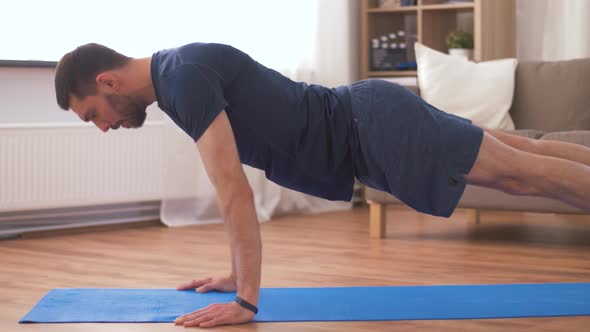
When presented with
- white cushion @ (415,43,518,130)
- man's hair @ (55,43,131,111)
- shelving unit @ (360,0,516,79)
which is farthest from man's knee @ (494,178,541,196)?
shelving unit @ (360,0,516,79)

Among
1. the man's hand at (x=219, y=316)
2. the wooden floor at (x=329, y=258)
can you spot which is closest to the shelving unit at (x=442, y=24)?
the wooden floor at (x=329, y=258)

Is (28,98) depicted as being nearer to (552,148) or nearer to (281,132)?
(281,132)

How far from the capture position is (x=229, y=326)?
225 centimetres

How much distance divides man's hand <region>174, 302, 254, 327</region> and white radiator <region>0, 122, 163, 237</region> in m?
2.15

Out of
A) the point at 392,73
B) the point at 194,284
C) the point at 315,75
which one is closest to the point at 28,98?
the point at 315,75

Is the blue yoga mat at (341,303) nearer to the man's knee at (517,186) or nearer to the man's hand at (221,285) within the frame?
the man's hand at (221,285)

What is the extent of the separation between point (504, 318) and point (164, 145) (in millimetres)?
2625

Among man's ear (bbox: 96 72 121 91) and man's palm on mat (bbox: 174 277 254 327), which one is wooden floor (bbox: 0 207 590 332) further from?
man's ear (bbox: 96 72 121 91)

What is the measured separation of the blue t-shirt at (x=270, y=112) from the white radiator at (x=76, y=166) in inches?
81.8

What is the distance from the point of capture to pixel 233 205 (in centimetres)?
217

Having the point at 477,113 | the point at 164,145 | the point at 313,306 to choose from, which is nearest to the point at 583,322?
the point at 313,306

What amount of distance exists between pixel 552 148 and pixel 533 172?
0.73 ft

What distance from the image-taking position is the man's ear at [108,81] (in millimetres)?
2250

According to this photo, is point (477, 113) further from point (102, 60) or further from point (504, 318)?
point (102, 60)
